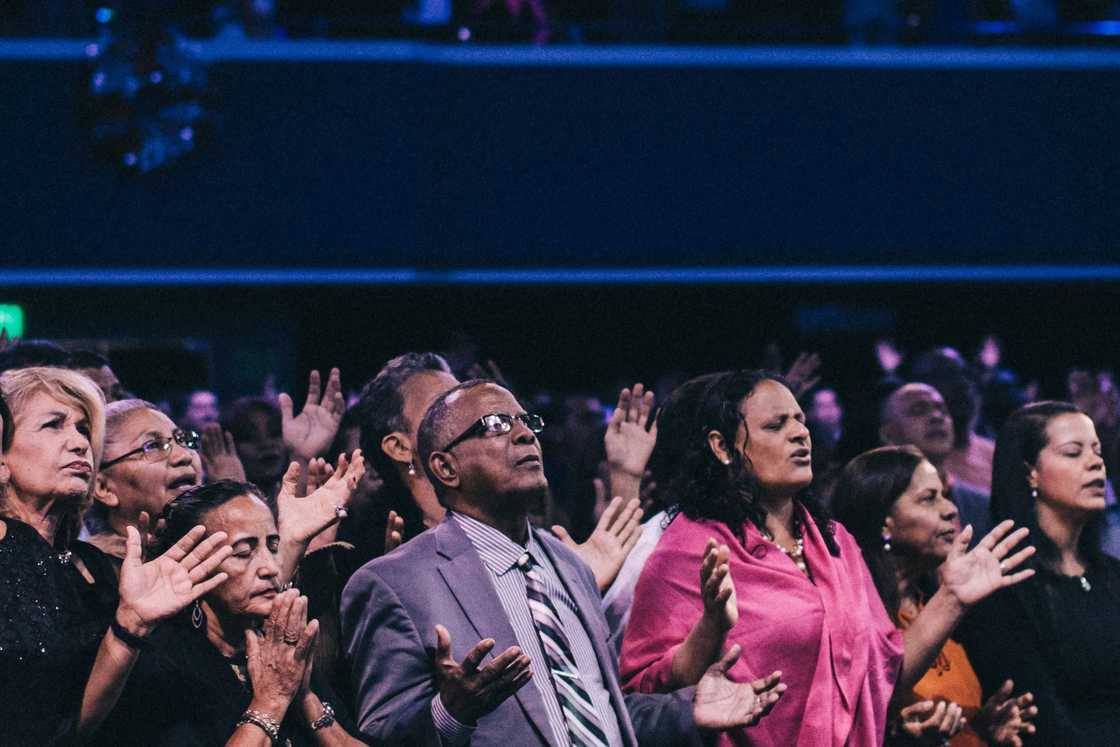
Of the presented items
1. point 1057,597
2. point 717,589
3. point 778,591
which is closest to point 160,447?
point 717,589

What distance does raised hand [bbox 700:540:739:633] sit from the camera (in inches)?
114

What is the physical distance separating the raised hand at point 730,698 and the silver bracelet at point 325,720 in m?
0.73

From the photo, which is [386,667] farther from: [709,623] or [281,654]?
[709,623]

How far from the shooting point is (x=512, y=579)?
116 inches

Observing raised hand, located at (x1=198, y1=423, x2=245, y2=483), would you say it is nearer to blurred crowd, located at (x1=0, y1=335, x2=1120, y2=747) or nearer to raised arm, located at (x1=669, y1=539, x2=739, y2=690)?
blurred crowd, located at (x1=0, y1=335, x2=1120, y2=747)

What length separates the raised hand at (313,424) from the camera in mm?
3990

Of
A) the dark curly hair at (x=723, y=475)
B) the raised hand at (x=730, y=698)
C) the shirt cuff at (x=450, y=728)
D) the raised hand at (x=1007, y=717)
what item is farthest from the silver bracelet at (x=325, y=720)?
the raised hand at (x=1007, y=717)

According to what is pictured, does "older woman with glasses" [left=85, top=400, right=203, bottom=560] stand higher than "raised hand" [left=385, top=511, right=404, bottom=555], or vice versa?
"older woman with glasses" [left=85, top=400, right=203, bottom=560]

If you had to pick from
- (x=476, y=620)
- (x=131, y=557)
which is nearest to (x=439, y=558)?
(x=476, y=620)

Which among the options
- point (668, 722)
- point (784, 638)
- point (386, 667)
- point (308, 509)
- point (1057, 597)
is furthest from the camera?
point (1057, 597)

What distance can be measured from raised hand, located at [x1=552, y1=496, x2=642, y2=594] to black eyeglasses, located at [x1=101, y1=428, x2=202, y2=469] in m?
0.93

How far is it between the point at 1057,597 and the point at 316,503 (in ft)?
6.18

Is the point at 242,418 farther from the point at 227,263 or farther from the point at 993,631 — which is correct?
the point at 227,263

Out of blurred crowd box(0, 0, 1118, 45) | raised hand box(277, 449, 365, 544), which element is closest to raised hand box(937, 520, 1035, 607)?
raised hand box(277, 449, 365, 544)
